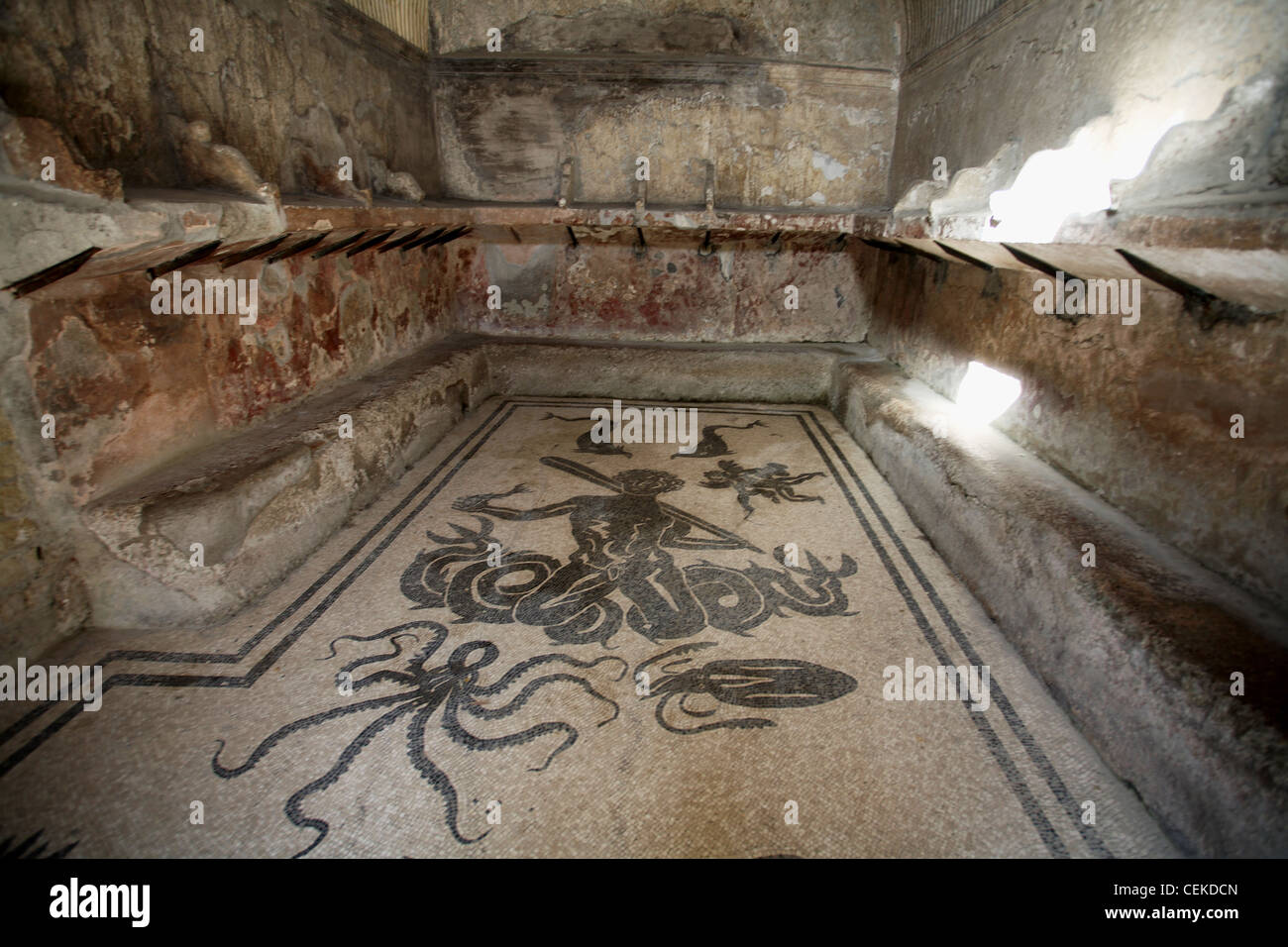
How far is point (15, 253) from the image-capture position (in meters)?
1.62

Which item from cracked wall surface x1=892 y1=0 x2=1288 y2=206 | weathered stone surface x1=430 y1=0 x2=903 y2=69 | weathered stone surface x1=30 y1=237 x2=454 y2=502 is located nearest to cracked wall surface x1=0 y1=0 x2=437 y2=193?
weathered stone surface x1=30 y1=237 x2=454 y2=502

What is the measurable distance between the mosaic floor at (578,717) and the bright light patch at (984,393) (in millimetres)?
821

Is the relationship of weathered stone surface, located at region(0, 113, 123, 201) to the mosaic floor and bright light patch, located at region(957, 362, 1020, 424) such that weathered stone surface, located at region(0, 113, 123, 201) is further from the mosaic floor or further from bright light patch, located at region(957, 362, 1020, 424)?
bright light patch, located at region(957, 362, 1020, 424)

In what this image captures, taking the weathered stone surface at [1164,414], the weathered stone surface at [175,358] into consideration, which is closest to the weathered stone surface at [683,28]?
the weathered stone surface at [175,358]

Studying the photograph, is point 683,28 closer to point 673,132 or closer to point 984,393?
point 673,132

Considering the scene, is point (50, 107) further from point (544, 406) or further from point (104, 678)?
point (544, 406)

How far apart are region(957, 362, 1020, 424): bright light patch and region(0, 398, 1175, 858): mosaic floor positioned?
0.82 m

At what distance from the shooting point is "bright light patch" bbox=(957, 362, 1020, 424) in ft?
9.84

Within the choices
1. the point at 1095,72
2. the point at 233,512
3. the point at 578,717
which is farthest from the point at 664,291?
the point at 578,717

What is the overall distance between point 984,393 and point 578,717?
260 cm

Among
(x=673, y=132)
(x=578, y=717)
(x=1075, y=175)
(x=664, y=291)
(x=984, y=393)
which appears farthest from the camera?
(x=664, y=291)

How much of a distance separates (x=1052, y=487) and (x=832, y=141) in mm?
3411

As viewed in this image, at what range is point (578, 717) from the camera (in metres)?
1.87

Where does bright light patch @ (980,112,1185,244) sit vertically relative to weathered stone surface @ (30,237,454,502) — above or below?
above
